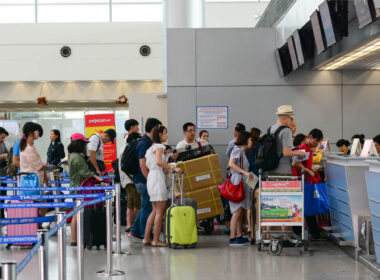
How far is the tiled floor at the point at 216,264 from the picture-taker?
6164 millimetres

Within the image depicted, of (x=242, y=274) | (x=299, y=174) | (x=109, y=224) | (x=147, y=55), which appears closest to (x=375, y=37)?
(x=299, y=174)

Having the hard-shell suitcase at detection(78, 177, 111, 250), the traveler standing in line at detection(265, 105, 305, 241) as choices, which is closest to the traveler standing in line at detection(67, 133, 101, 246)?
the hard-shell suitcase at detection(78, 177, 111, 250)

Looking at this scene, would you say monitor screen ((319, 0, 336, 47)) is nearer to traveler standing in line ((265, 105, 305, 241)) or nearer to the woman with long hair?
traveler standing in line ((265, 105, 305, 241))

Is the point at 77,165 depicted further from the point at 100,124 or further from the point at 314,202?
the point at 100,124

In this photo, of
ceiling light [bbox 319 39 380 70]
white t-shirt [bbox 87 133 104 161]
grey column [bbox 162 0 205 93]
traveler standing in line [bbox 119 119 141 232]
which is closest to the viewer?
ceiling light [bbox 319 39 380 70]

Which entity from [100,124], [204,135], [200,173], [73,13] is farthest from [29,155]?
[73,13]

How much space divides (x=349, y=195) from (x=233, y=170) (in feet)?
5.46

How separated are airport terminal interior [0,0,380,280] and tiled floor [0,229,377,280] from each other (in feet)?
0.07

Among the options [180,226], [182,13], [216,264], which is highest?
[182,13]

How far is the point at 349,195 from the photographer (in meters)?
6.85

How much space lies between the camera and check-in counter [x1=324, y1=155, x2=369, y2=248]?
22.3 ft

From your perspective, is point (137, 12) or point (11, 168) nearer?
point (11, 168)

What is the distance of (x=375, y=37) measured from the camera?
267 inches

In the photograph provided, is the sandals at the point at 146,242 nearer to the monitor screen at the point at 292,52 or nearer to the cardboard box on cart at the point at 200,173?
the cardboard box on cart at the point at 200,173
